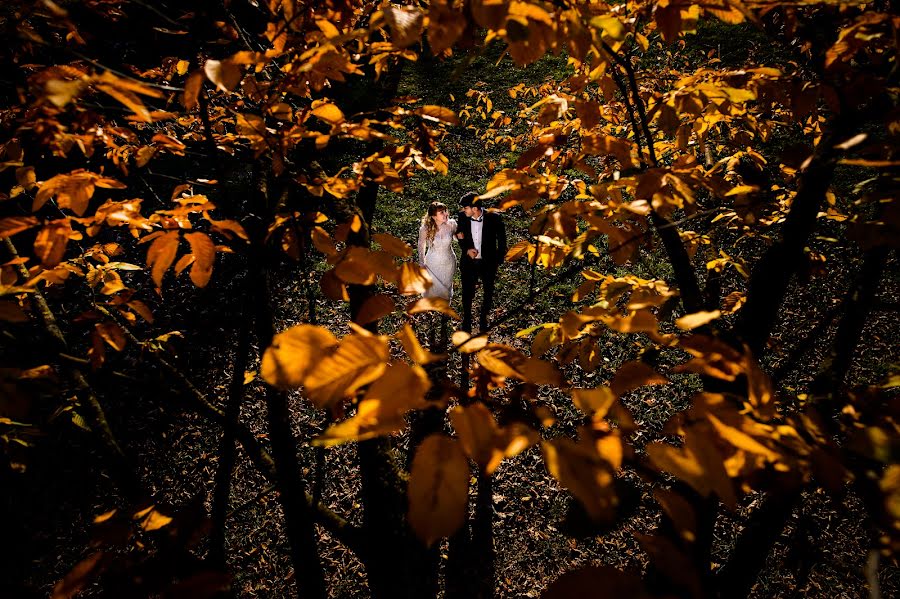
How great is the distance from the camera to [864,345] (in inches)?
203

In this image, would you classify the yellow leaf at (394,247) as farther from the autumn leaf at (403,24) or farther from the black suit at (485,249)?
the black suit at (485,249)

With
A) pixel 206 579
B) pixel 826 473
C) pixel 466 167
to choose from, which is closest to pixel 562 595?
pixel 826 473

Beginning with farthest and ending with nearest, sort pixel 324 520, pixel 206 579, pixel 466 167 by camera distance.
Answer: pixel 466 167 → pixel 324 520 → pixel 206 579

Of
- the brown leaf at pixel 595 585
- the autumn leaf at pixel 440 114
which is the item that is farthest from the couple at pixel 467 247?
the brown leaf at pixel 595 585

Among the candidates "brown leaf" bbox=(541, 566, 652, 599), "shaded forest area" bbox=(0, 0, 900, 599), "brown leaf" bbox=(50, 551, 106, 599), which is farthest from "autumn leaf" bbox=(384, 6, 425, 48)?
"brown leaf" bbox=(50, 551, 106, 599)

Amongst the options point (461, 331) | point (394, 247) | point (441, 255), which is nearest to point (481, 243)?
point (441, 255)

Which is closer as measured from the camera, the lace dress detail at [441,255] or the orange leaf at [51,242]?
the orange leaf at [51,242]

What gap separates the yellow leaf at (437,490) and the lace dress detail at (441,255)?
4171 millimetres

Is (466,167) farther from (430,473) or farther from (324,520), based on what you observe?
(430,473)

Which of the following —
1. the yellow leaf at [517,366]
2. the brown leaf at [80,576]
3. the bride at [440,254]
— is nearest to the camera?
the yellow leaf at [517,366]

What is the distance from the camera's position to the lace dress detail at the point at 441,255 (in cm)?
477

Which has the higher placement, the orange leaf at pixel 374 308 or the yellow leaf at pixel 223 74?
the yellow leaf at pixel 223 74

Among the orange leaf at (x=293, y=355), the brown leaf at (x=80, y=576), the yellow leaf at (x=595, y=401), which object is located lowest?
the brown leaf at (x=80, y=576)

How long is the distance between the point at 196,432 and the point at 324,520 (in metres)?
3.57
